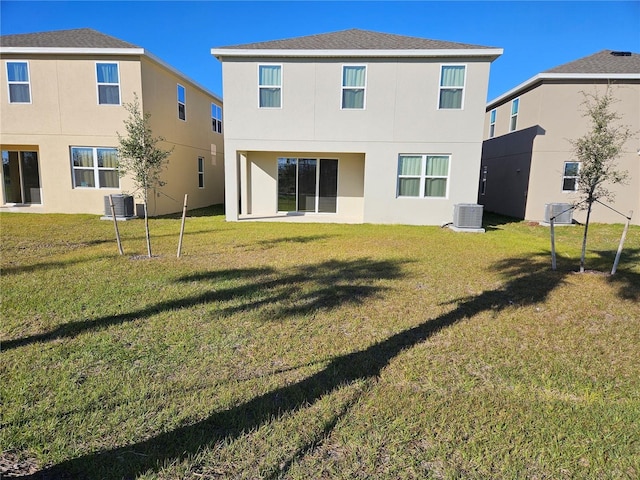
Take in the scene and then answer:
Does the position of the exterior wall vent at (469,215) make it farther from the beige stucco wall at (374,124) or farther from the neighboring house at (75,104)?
the neighboring house at (75,104)

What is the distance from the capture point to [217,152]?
70.1 feet

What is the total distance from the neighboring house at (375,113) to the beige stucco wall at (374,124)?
33mm

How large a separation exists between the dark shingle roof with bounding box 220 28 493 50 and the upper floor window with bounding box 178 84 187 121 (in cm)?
476

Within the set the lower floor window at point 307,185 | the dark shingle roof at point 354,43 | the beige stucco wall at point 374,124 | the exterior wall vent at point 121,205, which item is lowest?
the exterior wall vent at point 121,205

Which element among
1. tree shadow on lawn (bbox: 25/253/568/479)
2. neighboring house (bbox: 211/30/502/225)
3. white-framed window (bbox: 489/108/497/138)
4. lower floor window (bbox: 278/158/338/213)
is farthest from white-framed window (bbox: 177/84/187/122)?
white-framed window (bbox: 489/108/497/138)

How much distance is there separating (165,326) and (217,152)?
18.3m

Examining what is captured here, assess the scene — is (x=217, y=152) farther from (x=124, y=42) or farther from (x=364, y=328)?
(x=364, y=328)

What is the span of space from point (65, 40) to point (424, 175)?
13.9m

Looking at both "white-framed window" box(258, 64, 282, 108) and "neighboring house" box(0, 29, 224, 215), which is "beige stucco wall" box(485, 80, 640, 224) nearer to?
"white-framed window" box(258, 64, 282, 108)

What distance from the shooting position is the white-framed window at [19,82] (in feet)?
46.2

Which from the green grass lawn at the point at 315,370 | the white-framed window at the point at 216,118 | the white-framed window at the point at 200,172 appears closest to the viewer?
the green grass lawn at the point at 315,370

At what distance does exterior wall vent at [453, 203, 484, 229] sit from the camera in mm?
12430

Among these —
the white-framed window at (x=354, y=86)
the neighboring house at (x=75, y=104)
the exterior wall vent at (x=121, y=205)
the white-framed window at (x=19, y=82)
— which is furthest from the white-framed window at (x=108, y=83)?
the white-framed window at (x=354, y=86)

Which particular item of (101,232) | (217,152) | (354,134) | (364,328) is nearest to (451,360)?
(364,328)
